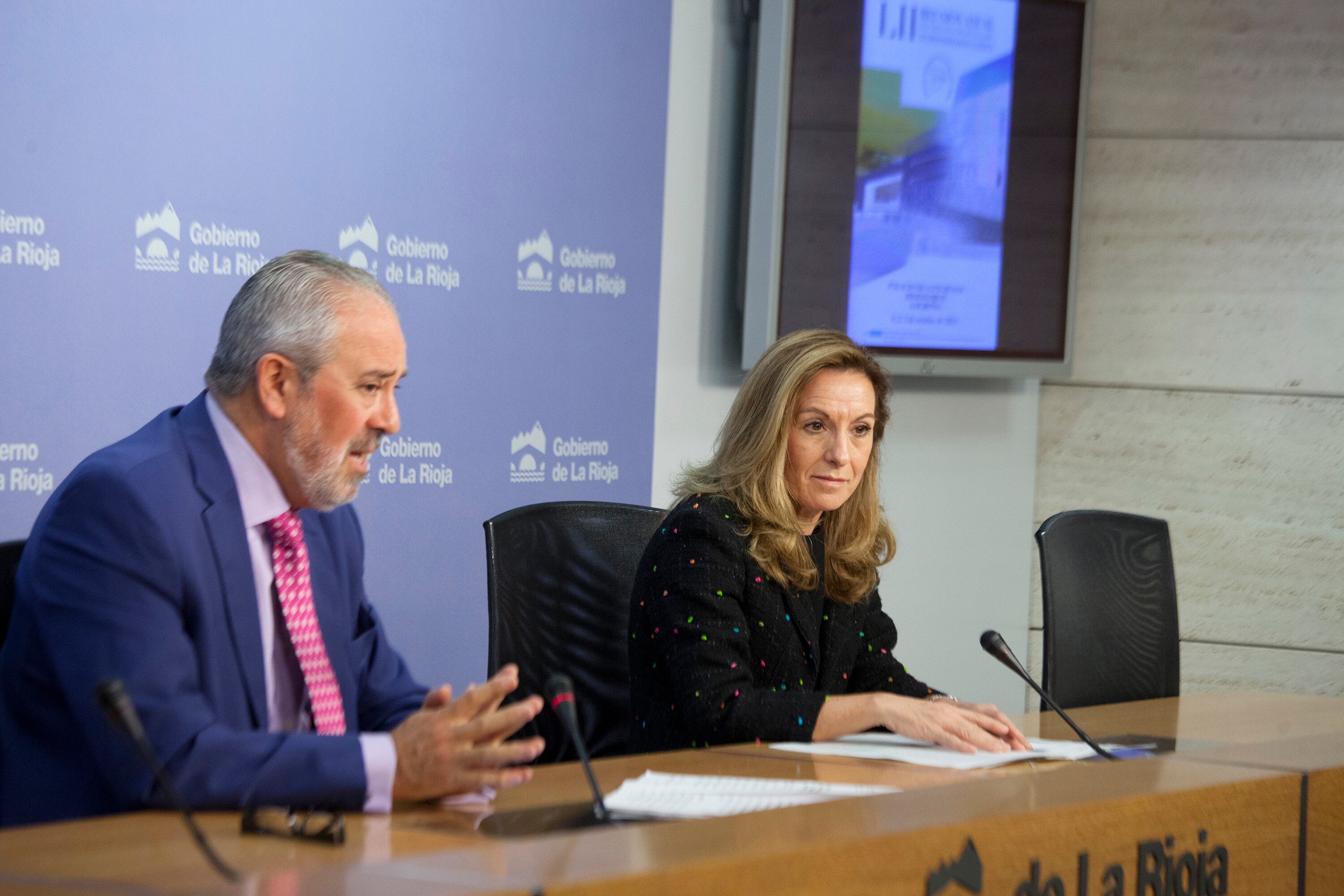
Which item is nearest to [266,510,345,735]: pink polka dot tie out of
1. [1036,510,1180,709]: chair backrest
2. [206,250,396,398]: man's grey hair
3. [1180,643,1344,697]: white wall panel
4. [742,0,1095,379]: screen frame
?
[206,250,396,398]: man's grey hair

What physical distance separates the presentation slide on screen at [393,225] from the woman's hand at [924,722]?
1334mm

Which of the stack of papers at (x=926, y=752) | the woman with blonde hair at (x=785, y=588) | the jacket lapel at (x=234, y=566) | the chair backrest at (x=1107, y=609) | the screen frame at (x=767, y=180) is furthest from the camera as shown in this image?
the screen frame at (x=767, y=180)

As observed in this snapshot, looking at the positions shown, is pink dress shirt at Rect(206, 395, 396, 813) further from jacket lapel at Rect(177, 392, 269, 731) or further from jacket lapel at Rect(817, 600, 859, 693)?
jacket lapel at Rect(817, 600, 859, 693)

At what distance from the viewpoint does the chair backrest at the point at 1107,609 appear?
9.59 feet

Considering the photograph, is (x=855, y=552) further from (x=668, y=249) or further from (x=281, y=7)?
(x=281, y=7)

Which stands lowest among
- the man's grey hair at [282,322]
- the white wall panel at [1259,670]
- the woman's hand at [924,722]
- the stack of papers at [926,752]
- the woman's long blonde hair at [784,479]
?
the white wall panel at [1259,670]

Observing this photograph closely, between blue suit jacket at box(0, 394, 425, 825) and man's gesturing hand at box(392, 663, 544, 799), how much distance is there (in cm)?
5

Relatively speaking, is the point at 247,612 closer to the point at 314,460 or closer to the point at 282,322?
the point at 314,460

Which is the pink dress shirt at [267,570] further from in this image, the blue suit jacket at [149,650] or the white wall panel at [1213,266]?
the white wall panel at [1213,266]

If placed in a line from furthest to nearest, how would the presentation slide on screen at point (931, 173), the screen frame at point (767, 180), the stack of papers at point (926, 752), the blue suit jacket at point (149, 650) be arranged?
the presentation slide on screen at point (931, 173) → the screen frame at point (767, 180) → the stack of papers at point (926, 752) → the blue suit jacket at point (149, 650)

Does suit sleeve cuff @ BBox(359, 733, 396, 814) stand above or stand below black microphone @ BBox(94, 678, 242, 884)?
below

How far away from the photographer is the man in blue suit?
1.49m

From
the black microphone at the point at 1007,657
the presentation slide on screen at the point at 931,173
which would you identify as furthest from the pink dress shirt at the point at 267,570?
the presentation slide on screen at the point at 931,173

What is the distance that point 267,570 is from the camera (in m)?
1.77
